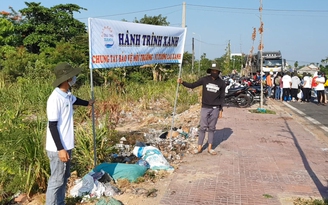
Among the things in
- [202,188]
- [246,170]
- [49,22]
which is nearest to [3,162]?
[202,188]

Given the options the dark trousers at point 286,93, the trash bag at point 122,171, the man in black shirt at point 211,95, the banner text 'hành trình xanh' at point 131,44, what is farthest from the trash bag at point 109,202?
the dark trousers at point 286,93

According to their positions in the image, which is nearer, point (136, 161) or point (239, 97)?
point (136, 161)

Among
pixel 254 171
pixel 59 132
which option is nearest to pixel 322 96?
pixel 254 171

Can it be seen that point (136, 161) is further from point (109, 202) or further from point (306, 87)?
point (306, 87)

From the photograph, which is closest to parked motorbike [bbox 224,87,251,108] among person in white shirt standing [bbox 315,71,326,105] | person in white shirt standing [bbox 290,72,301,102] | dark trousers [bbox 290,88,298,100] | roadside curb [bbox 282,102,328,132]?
roadside curb [bbox 282,102,328,132]

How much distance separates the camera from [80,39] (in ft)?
78.6

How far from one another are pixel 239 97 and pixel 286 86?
4.85 meters

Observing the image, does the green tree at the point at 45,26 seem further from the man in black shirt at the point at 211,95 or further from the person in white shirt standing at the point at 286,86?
the man in black shirt at the point at 211,95

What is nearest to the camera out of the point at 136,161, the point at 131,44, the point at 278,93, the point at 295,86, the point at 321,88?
the point at 131,44

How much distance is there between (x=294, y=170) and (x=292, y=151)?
4.62 ft

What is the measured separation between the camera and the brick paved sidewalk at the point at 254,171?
14.9ft

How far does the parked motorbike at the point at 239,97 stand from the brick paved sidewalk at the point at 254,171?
15.2 ft

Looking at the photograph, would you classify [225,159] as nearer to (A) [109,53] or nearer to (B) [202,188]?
(B) [202,188]

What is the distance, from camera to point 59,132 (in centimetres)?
358
